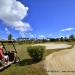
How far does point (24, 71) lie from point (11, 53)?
2.90 meters

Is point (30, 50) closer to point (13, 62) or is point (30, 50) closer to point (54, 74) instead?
point (13, 62)

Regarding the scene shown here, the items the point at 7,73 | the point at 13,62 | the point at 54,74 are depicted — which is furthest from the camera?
the point at 13,62

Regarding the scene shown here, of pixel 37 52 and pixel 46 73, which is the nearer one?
pixel 46 73

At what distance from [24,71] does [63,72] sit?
2.49 metres

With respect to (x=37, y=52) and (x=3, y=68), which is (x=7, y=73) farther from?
(x=37, y=52)

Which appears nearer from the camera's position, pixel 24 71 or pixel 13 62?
pixel 24 71

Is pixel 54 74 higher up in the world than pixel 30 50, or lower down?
lower down

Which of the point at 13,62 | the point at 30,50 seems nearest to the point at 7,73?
the point at 13,62

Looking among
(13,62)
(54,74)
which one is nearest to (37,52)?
(13,62)

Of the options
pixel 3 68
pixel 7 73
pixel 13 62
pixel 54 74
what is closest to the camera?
pixel 54 74

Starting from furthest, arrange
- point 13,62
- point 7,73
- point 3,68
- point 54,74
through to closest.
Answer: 1. point 13,62
2. point 3,68
3. point 7,73
4. point 54,74

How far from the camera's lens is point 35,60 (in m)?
12.8

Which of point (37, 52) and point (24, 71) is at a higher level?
point (37, 52)

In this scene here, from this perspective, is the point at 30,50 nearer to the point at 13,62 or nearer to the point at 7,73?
the point at 13,62
